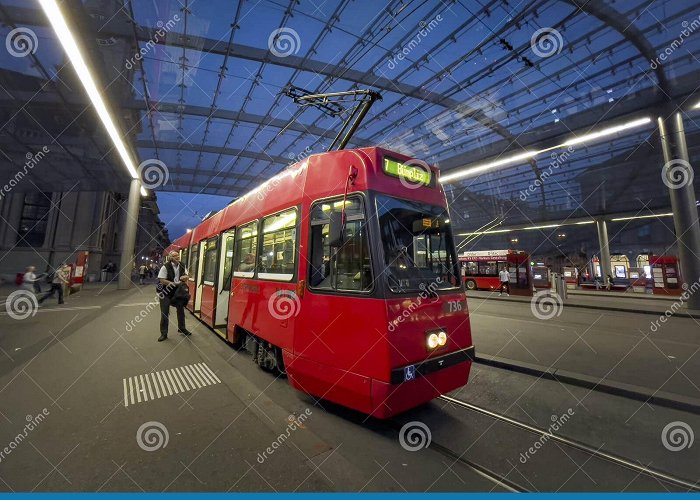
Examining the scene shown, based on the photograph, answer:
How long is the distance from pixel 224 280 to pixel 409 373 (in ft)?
16.0

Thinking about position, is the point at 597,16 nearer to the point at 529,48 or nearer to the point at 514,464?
the point at 529,48

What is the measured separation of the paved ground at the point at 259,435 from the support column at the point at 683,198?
41.5 feet

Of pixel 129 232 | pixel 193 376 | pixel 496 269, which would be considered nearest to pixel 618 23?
pixel 193 376

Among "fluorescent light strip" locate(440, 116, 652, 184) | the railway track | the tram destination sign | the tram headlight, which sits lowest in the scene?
the railway track

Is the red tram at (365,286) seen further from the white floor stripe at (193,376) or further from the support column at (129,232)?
the support column at (129,232)

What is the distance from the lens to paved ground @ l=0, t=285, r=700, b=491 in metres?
2.31

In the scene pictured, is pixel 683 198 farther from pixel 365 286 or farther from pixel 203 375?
pixel 203 375

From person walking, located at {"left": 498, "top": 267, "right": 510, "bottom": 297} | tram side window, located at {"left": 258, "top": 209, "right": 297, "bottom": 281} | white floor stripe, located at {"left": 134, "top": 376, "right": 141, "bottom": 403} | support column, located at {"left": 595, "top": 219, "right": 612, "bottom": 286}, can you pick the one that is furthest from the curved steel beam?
support column, located at {"left": 595, "top": 219, "right": 612, "bottom": 286}

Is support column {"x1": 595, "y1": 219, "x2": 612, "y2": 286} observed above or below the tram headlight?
above

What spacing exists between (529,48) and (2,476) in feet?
47.2

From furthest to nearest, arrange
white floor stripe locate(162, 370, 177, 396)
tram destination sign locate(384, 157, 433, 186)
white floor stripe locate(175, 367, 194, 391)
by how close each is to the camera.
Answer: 1. white floor stripe locate(175, 367, 194, 391)
2. white floor stripe locate(162, 370, 177, 396)
3. tram destination sign locate(384, 157, 433, 186)

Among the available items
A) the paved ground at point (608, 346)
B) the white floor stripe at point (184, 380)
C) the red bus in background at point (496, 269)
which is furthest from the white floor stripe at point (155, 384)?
the red bus in background at point (496, 269)

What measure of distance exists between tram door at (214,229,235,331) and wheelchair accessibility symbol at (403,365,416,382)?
4549mm

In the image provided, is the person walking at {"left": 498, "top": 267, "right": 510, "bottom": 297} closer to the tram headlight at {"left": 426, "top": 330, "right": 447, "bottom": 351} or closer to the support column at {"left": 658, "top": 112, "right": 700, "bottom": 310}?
the support column at {"left": 658, "top": 112, "right": 700, "bottom": 310}
